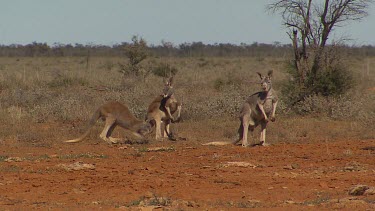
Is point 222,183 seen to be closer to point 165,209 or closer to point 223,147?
point 165,209

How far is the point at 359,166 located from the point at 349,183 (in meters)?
1.50

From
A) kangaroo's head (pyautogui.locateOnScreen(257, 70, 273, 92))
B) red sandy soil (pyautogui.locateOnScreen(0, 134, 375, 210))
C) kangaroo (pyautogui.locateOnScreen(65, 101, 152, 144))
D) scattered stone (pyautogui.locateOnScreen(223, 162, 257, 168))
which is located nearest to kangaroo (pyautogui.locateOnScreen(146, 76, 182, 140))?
kangaroo (pyautogui.locateOnScreen(65, 101, 152, 144))

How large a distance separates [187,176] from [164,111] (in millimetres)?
6159

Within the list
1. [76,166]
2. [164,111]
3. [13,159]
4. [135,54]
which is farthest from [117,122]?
[135,54]

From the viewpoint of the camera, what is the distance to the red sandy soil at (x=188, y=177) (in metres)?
8.20

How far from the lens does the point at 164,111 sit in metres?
16.4

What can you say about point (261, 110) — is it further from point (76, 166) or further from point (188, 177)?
point (76, 166)

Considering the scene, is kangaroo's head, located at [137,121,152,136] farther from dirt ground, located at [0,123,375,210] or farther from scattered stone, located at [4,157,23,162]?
scattered stone, located at [4,157,23,162]

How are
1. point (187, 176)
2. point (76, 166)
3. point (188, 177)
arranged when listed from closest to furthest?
1. point (188, 177)
2. point (187, 176)
3. point (76, 166)

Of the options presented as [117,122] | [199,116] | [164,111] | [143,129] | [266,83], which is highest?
[266,83]

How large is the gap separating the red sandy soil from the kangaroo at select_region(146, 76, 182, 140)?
162cm

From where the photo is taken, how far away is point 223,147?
572 inches

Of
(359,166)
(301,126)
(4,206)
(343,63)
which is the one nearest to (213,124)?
(301,126)

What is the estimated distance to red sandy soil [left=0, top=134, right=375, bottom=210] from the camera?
820cm
